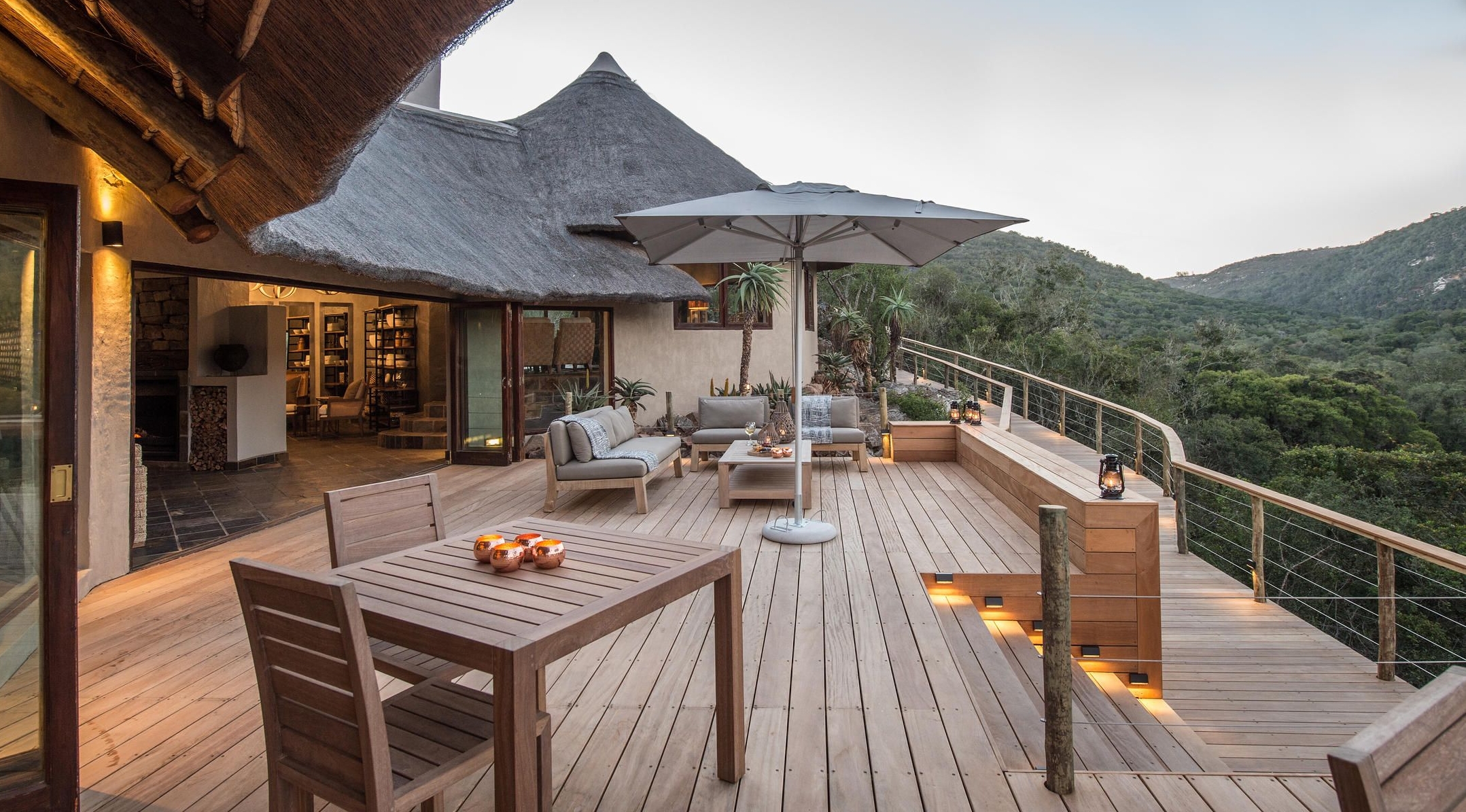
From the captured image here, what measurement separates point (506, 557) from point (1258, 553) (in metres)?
5.05

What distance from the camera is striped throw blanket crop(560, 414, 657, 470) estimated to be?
6219mm

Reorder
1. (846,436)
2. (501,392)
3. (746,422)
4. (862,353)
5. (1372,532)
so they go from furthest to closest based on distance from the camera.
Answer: (862,353) → (501,392) → (746,422) → (846,436) → (1372,532)

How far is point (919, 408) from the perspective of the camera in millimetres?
11445

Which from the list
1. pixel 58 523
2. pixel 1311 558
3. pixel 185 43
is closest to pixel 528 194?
pixel 185 43

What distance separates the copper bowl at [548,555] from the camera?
6.69 feet

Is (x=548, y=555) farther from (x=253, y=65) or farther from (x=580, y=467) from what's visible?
(x=580, y=467)

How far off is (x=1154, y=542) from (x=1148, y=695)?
0.87 m

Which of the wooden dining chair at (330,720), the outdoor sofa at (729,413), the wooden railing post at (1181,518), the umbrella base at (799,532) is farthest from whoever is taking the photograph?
the outdoor sofa at (729,413)

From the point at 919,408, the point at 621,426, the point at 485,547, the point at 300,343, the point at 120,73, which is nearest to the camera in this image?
the point at 485,547

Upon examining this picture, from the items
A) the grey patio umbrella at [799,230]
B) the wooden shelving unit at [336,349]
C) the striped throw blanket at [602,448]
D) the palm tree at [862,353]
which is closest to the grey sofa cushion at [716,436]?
the striped throw blanket at [602,448]

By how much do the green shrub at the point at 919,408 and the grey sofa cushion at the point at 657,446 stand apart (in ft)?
16.3

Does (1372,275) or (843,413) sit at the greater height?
(1372,275)

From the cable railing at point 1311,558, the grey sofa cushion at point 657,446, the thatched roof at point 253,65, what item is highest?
the thatched roof at point 253,65

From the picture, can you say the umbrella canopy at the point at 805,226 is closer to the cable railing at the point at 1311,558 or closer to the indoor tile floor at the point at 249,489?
the cable railing at the point at 1311,558
